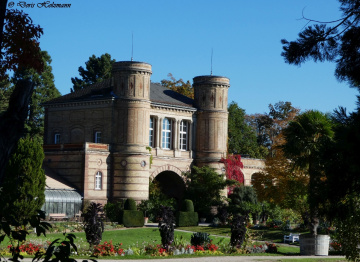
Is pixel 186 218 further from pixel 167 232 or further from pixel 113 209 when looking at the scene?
pixel 167 232

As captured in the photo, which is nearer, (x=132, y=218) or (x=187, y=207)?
(x=132, y=218)

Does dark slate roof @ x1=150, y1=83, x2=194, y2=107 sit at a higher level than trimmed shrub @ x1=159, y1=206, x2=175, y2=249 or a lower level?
higher

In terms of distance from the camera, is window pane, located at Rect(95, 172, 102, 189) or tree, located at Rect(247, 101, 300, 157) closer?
window pane, located at Rect(95, 172, 102, 189)

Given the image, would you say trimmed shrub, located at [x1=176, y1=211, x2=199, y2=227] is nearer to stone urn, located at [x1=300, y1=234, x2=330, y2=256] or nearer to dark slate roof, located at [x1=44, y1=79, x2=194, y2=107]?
dark slate roof, located at [x1=44, y1=79, x2=194, y2=107]

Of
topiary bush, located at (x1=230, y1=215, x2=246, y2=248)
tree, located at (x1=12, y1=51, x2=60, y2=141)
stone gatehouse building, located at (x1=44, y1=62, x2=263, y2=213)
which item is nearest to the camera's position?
topiary bush, located at (x1=230, y1=215, x2=246, y2=248)

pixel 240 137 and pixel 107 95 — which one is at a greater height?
pixel 107 95

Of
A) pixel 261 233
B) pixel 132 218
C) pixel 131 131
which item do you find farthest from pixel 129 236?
pixel 131 131

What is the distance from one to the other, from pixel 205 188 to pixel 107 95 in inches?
405

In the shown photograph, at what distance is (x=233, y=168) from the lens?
5669 centimetres

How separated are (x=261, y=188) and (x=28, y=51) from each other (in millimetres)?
30236

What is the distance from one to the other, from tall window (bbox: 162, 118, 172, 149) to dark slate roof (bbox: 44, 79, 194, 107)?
1568mm

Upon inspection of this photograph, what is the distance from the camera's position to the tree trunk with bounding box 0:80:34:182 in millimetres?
6078

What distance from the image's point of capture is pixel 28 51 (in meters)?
10.1

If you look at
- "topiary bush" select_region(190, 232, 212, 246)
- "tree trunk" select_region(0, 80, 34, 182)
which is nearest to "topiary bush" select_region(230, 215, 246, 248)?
"topiary bush" select_region(190, 232, 212, 246)
